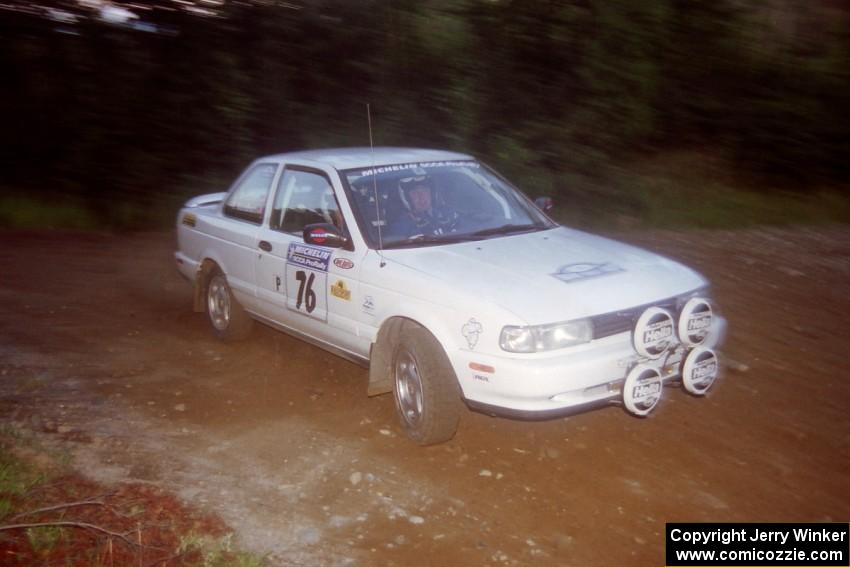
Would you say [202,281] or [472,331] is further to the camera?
[202,281]

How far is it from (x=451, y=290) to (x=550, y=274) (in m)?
0.61

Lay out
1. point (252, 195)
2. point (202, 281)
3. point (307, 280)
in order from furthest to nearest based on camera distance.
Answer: point (202, 281) < point (252, 195) < point (307, 280)

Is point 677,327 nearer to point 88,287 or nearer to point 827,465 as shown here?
point 827,465

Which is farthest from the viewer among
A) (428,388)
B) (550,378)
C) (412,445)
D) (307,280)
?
(307,280)

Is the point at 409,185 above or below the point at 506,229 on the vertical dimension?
above

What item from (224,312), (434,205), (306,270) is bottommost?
(224,312)

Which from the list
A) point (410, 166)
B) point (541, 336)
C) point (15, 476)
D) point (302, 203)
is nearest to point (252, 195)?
point (302, 203)

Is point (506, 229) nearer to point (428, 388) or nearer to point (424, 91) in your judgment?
point (428, 388)

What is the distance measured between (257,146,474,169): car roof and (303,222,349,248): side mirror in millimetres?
675

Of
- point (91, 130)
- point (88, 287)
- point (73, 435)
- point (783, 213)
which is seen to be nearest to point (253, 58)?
point (91, 130)

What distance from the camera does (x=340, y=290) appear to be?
5984 millimetres

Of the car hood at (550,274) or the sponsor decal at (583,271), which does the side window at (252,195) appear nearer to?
the car hood at (550,274)

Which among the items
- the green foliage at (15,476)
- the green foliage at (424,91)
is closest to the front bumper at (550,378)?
the green foliage at (15,476)

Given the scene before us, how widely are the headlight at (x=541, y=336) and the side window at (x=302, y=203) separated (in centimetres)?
172
